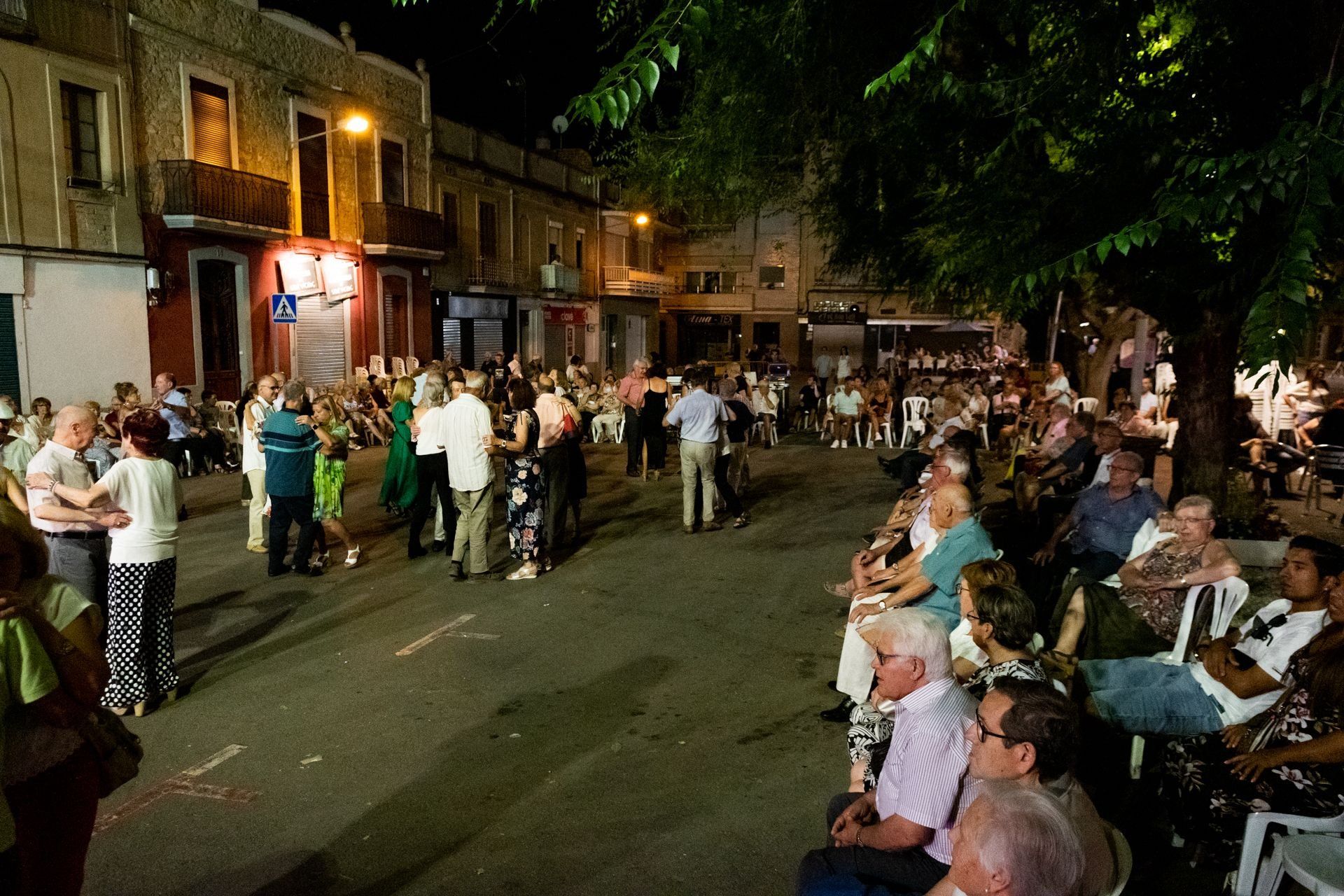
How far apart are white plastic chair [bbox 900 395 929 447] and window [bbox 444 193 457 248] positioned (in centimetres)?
1388

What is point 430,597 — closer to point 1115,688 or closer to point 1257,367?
point 1115,688

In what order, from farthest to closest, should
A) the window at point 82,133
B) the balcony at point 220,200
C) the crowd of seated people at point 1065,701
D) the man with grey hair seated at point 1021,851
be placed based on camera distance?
1. the balcony at point 220,200
2. the window at point 82,133
3. the crowd of seated people at point 1065,701
4. the man with grey hair seated at point 1021,851

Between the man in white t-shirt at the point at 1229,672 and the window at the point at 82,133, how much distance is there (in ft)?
55.2

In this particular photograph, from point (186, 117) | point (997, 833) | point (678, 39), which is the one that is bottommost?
point (997, 833)

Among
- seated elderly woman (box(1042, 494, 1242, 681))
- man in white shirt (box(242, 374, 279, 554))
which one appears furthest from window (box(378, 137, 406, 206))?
seated elderly woman (box(1042, 494, 1242, 681))

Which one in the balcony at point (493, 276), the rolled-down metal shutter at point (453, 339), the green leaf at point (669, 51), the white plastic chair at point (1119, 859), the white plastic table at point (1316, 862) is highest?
the balcony at point (493, 276)

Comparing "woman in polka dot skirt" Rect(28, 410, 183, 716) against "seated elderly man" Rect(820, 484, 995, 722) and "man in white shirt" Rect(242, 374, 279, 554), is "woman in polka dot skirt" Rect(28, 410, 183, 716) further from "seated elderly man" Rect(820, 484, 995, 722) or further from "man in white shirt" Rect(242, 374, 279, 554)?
"seated elderly man" Rect(820, 484, 995, 722)

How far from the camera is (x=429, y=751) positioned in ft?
15.9

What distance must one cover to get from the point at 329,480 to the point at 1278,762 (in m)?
7.30

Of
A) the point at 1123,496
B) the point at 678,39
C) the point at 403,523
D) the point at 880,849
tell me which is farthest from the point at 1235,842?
the point at 403,523

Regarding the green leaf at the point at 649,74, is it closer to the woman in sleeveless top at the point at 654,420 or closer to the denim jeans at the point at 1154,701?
the denim jeans at the point at 1154,701

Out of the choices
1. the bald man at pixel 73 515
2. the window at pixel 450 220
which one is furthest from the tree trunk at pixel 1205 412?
the window at pixel 450 220

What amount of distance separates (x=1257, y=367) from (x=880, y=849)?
7.89 ft

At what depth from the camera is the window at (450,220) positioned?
2575cm
